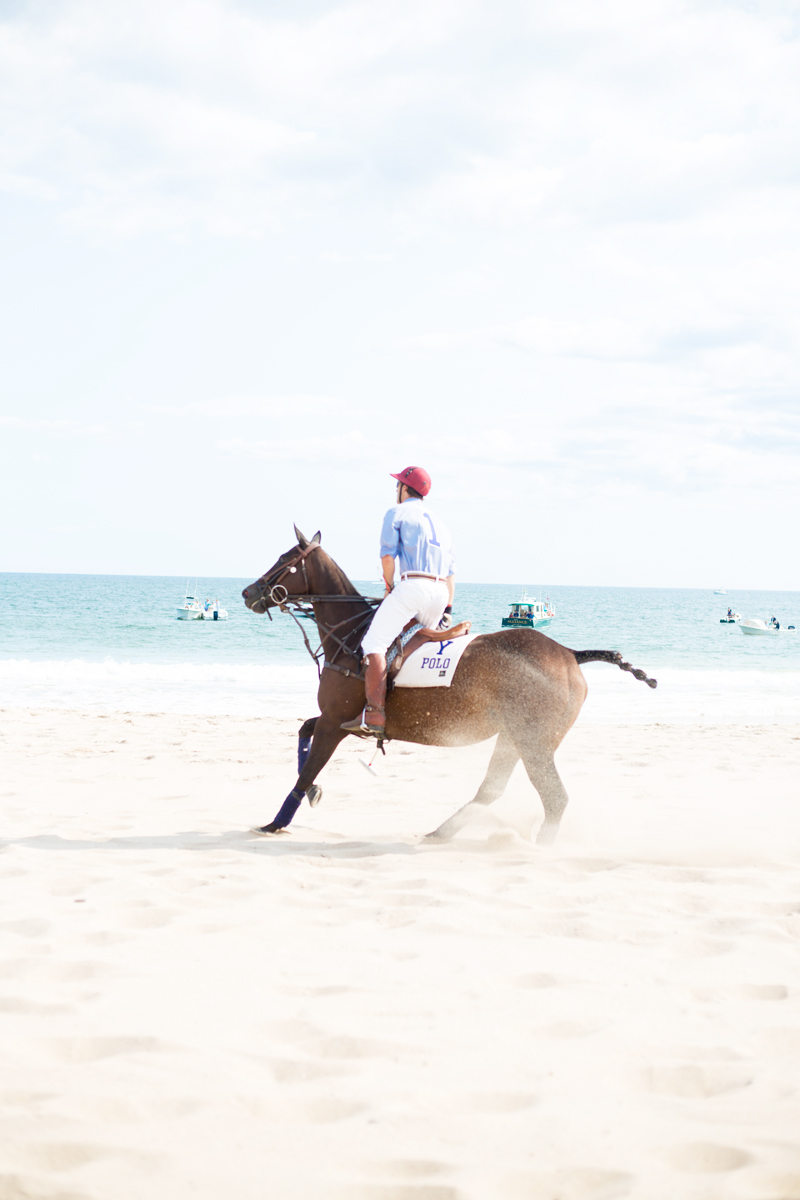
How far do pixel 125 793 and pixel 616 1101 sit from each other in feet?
22.5

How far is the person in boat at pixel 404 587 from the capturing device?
6602mm

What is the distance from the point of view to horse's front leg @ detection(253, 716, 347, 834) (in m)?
6.86

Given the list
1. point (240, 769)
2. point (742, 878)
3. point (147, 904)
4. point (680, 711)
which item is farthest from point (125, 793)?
point (680, 711)

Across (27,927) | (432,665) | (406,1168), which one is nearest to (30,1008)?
(27,927)

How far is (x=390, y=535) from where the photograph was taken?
675 cm

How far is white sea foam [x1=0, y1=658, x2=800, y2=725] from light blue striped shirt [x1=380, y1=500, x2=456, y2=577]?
10266 millimetres

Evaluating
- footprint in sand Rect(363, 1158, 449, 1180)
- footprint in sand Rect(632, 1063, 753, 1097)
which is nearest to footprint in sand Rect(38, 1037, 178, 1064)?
footprint in sand Rect(363, 1158, 449, 1180)

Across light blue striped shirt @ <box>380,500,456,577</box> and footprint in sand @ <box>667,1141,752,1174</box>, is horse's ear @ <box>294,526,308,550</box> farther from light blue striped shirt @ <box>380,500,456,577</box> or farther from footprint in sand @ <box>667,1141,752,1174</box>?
footprint in sand @ <box>667,1141,752,1174</box>

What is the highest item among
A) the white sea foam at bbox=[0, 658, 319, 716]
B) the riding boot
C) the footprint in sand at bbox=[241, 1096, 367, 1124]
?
the riding boot

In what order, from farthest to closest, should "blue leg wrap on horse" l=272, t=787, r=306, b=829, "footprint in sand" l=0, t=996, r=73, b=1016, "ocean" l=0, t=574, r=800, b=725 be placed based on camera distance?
"ocean" l=0, t=574, r=800, b=725 → "blue leg wrap on horse" l=272, t=787, r=306, b=829 → "footprint in sand" l=0, t=996, r=73, b=1016

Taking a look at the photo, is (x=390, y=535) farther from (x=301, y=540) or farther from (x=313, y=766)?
(x=313, y=766)

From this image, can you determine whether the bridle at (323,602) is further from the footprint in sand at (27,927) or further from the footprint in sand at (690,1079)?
the footprint in sand at (690,1079)

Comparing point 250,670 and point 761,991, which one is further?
point 250,670

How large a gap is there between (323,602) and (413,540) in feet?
3.07
